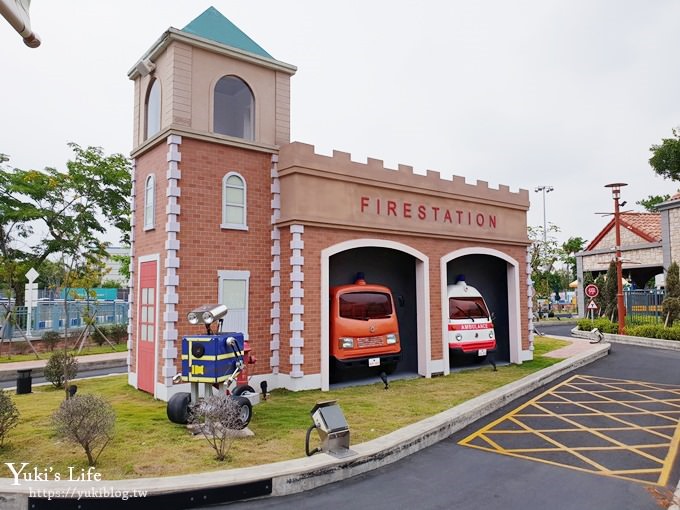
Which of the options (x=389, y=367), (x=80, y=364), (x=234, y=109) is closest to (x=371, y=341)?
(x=389, y=367)

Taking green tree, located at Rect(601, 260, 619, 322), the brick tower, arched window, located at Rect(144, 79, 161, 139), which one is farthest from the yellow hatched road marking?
green tree, located at Rect(601, 260, 619, 322)

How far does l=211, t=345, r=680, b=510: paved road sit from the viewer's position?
222 inches

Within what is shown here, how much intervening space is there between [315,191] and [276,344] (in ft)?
12.8

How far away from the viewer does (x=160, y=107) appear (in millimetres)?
11578

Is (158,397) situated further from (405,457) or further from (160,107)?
(160,107)

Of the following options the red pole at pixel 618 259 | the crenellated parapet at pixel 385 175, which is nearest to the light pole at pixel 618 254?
the red pole at pixel 618 259

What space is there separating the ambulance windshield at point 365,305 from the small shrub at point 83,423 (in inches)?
261

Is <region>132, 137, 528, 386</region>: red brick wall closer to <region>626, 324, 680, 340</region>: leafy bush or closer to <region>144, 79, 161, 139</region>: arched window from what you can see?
<region>144, 79, 161, 139</region>: arched window

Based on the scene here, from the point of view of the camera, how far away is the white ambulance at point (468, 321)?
1463 centimetres

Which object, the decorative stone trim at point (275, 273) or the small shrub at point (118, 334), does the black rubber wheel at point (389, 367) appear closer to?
the decorative stone trim at point (275, 273)

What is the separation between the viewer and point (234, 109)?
12242 mm

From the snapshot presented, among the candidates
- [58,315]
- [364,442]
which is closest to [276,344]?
[364,442]

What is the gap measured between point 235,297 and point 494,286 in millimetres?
9838

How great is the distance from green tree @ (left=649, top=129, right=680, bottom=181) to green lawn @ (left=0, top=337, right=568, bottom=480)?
24824 mm
